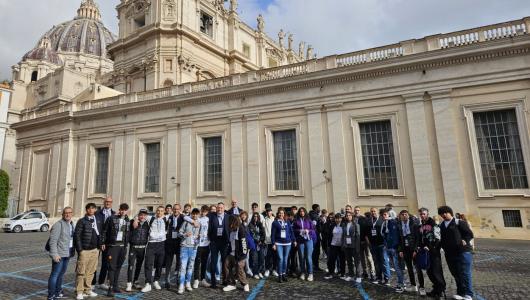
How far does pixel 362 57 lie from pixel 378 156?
5593 millimetres

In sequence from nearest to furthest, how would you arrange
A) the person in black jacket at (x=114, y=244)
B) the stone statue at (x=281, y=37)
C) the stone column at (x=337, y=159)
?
the person in black jacket at (x=114, y=244)
the stone column at (x=337, y=159)
the stone statue at (x=281, y=37)

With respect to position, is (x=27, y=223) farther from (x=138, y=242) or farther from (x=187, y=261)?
(x=187, y=261)

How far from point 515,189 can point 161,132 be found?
20.4 metres

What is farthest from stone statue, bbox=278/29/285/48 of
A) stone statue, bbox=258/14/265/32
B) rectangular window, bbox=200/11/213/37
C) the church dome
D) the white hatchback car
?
the church dome

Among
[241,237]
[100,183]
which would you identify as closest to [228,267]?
[241,237]

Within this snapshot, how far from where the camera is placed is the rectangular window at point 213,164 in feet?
69.0

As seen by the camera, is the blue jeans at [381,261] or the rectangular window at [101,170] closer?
the blue jeans at [381,261]

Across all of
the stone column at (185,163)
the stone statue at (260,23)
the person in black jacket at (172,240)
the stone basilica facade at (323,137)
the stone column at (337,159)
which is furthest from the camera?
the stone statue at (260,23)

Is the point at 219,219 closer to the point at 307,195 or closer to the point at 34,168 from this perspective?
the point at 307,195

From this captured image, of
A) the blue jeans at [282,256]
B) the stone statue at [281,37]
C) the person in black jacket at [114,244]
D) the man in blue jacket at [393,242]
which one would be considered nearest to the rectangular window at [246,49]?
the stone statue at [281,37]

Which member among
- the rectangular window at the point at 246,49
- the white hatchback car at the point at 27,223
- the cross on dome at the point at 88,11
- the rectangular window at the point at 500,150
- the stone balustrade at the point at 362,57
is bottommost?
the white hatchback car at the point at 27,223

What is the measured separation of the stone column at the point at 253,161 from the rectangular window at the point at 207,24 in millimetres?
21470

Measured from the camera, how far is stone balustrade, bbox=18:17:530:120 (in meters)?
15.7

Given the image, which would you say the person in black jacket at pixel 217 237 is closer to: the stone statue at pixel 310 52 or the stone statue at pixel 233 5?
the stone statue at pixel 233 5
